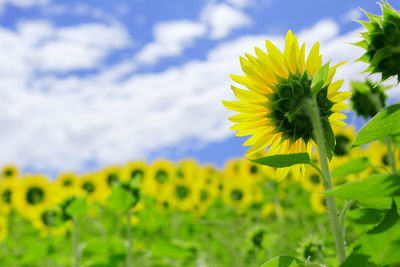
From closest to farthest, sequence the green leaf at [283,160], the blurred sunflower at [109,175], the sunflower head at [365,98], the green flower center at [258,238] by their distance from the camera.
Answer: the green leaf at [283,160]
the sunflower head at [365,98]
the green flower center at [258,238]
the blurred sunflower at [109,175]

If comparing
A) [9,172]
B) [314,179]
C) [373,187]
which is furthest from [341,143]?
[9,172]

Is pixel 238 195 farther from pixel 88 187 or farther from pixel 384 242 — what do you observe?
pixel 384 242

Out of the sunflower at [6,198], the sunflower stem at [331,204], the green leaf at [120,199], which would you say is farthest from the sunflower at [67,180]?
the sunflower stem at [331,204]

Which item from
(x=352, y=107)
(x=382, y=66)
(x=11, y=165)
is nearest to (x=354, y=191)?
(x=382, y=66)

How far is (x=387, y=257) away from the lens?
789 mm

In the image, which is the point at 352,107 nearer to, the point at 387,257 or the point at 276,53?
the point at 276,53

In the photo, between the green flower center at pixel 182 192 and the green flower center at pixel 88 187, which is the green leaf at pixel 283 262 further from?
the green flower center at pixel 88 187

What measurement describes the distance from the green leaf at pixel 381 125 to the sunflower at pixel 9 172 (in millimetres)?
9577

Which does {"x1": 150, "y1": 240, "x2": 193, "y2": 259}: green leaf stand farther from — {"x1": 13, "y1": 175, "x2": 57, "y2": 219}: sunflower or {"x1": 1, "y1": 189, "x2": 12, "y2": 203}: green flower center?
{"x1": 1, "y1": 189, "x2": 12, "y2": 203}: green flower center

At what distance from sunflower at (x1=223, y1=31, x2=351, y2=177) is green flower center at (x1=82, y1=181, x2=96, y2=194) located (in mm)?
6601

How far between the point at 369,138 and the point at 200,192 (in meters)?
5.88

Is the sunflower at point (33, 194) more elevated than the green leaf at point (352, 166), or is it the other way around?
the sunflower at point (33, 194)

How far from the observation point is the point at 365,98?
8.68 ft

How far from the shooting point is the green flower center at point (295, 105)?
110 centimetres
